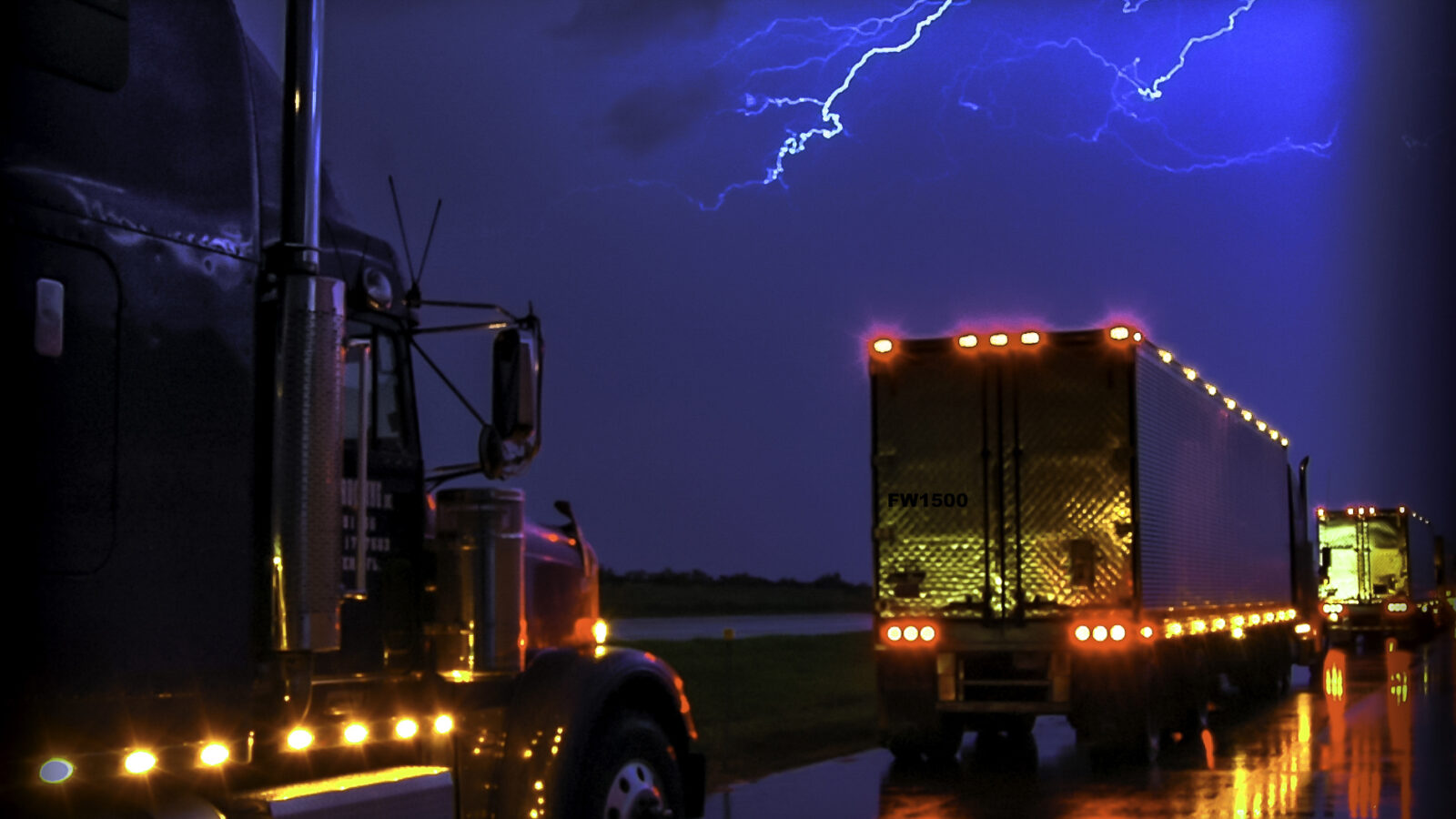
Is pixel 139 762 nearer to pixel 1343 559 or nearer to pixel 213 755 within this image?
pixel 213 755

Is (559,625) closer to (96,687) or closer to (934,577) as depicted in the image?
(96,687)

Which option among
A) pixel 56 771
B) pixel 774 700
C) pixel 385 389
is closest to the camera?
pixel 56 771

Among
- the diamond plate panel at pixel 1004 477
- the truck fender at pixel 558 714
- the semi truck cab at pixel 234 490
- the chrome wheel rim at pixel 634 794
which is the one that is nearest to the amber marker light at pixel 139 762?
the semi truck cab at pixel 234 490

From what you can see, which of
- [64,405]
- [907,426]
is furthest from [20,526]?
[907,426]

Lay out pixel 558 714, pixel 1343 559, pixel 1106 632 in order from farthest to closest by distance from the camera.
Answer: pixel 1343 559 → pixel 1106 632 → pixel 558 714

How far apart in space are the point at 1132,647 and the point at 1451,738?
5195mm

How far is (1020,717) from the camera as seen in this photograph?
698 inches

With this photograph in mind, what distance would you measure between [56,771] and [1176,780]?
1130 cm

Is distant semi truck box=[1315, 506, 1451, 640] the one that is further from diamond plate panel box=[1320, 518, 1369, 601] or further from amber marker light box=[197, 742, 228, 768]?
amber marker light box=[197, 742, 228, 768]

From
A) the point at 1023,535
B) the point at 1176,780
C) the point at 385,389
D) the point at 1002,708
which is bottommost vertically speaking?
the point at 1176,780

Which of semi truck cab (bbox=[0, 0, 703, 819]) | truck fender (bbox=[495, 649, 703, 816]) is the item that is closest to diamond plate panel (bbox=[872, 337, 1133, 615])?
truck fender (bbox=[495, 649, 703, 816])

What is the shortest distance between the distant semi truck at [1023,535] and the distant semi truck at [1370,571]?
28.1m

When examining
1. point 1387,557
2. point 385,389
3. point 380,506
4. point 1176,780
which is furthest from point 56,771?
point 1387,557

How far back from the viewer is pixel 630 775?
7129 millimetres
